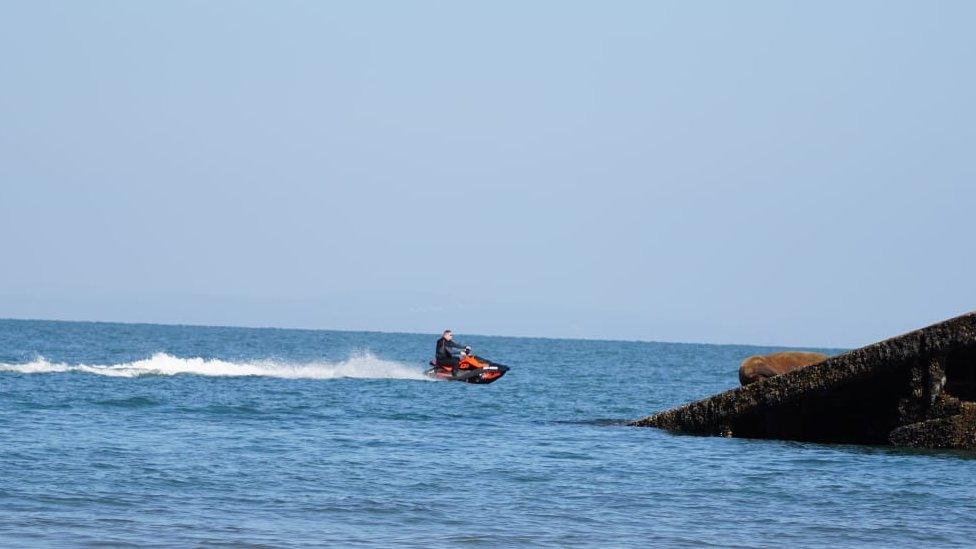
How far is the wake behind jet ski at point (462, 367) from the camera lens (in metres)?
48.0

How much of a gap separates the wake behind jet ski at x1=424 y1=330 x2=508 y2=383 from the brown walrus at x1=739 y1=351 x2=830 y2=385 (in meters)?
18.1

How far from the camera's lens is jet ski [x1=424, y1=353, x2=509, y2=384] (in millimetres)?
47969

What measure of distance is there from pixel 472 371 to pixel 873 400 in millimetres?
24745

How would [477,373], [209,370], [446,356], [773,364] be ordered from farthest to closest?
1. [209,370]
2. [446,356]
3. [477,373]
4. [773,364]

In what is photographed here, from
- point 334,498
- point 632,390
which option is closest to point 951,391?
point 334,498

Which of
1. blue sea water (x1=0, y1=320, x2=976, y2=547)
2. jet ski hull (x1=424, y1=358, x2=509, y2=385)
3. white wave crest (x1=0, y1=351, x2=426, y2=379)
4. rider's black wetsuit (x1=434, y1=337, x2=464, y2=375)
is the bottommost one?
blue sea water (x1=0, y1=320, x2=976, y2=547)

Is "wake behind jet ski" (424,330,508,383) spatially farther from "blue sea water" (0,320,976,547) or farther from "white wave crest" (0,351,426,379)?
"blue sea water" (0,320,976,547)

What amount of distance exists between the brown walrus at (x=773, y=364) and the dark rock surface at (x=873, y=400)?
480cm

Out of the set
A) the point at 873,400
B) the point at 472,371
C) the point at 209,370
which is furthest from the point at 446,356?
the point at 873,400

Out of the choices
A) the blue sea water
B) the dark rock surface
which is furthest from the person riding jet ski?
the dark rock surface

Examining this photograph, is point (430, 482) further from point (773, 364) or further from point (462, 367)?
point (462, 367)

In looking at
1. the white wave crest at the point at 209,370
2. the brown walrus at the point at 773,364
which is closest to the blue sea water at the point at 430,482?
the brown walrus at the point at 773,364

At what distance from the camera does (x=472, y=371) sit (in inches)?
1896

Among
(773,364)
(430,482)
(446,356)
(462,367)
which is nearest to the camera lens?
(430,482)
